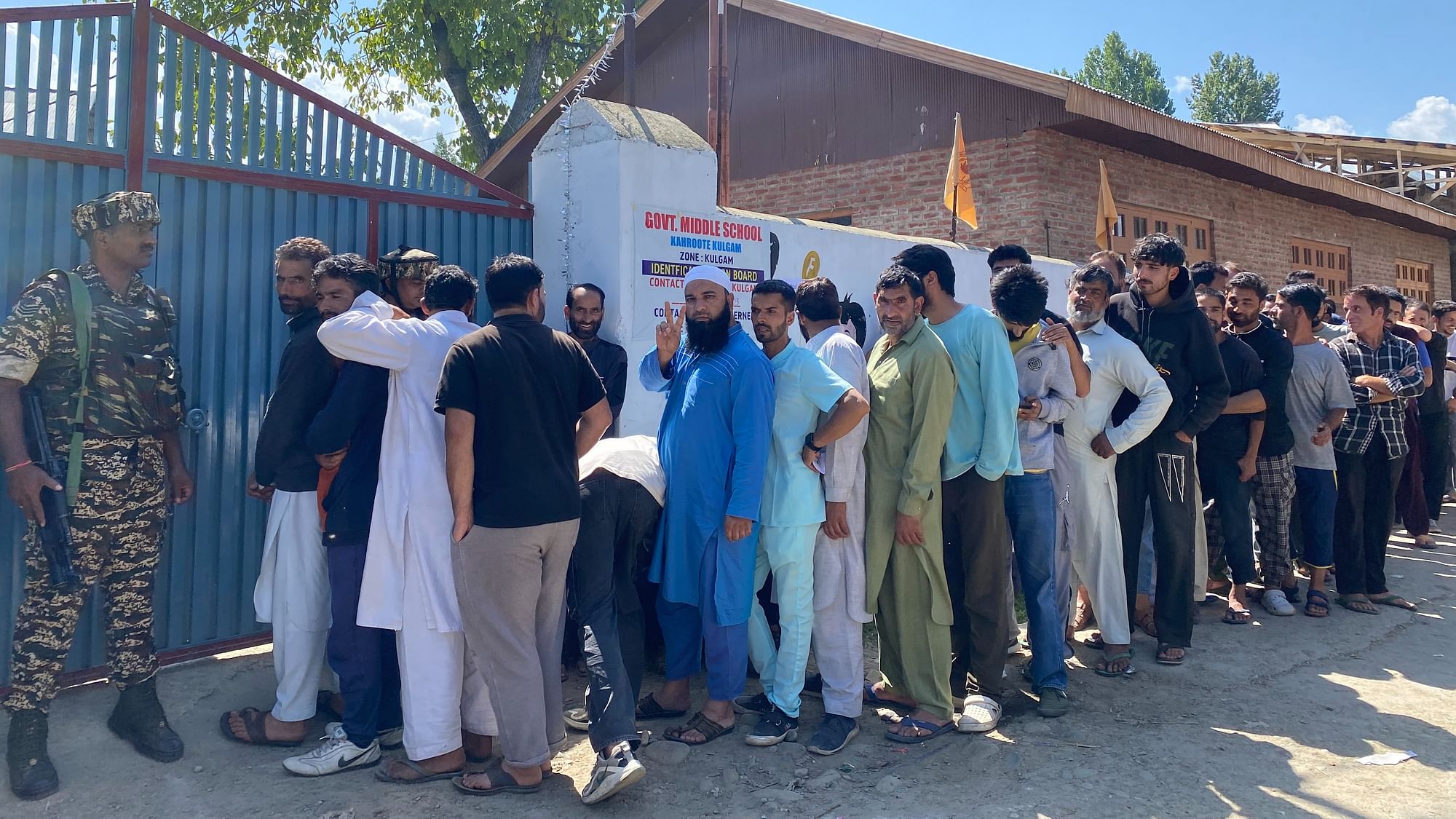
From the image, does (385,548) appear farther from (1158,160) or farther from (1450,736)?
(1158,160)

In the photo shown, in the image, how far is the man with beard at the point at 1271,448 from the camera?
5.40 metres

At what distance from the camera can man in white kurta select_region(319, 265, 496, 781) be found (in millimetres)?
3320

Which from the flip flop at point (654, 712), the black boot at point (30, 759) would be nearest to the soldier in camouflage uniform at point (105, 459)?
the black boot at point (30, 759)

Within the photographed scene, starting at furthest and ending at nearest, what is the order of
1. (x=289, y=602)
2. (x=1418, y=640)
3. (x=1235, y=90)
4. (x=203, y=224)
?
(x=1235, y=90) → (x=1418, y=640) → (x=203, y=224) → (x=289, y=602)

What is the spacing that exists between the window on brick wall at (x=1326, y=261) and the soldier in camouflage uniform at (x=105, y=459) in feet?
49.3

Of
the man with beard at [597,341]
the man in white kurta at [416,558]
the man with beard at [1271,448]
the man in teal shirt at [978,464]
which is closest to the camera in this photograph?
the man in white kurta at [416,558]

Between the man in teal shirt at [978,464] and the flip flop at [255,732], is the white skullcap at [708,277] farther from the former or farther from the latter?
the flip flop at [255,732]

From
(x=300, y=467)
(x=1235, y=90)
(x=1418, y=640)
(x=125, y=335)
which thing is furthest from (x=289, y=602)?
(x=1235, y=90)

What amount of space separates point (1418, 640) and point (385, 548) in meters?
5.31

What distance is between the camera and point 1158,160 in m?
11.8

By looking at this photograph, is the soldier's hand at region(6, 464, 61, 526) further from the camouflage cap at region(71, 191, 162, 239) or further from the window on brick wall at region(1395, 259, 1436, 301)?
the window on brick wall at region(1395, 259, 1436, 301)

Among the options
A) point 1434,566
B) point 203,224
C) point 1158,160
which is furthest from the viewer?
point 1158,160

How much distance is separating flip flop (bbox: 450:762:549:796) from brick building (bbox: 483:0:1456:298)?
26.4ft

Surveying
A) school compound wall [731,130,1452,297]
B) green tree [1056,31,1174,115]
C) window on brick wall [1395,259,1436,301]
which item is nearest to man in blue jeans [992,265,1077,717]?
school compound wall [731,130,1452,297]
